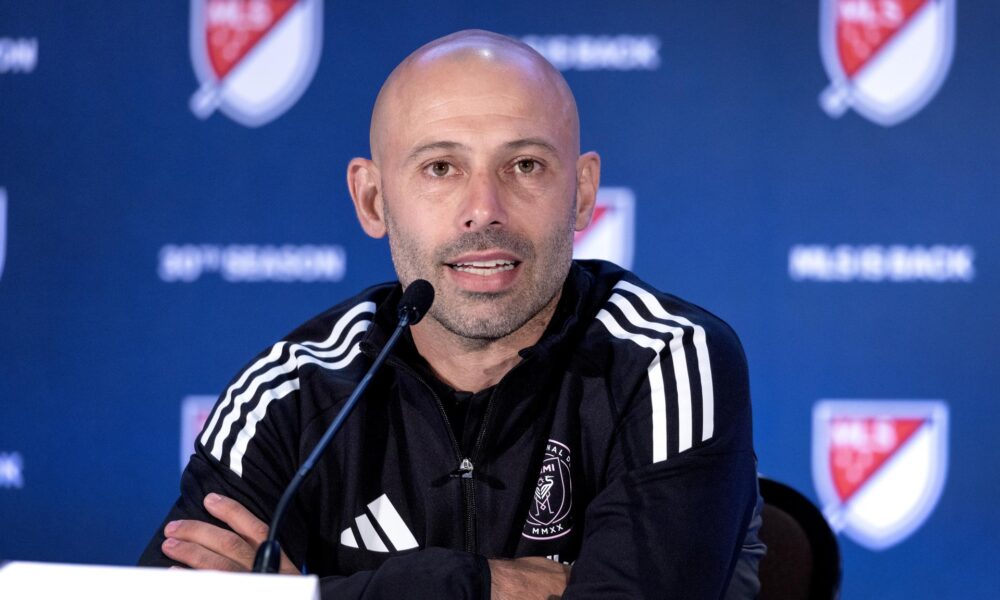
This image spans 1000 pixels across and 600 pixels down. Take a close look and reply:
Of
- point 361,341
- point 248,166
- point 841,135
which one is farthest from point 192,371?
point 841,135

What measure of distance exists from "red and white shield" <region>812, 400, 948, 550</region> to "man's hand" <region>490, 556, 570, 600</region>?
5.25 feet

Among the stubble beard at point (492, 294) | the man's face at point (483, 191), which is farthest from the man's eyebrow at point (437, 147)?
the stubble beard at point (492, 294)

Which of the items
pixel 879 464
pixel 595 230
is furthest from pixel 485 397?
pixel 879 464

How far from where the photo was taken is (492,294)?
179cm

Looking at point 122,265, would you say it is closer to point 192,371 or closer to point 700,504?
point 192,371

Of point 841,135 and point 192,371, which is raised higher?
point 841,135

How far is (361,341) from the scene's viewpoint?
1.85 meters

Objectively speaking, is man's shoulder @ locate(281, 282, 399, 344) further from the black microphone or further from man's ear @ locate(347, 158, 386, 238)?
the black microphone

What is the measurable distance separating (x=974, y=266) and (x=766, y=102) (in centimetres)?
71

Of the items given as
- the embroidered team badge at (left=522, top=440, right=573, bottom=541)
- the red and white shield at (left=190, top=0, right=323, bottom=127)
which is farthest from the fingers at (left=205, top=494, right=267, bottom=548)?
the red and white shield at (left=190, top=0, right=323, bottom=127)

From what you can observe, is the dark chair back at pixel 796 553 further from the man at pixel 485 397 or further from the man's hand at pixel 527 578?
the man's hand at pixel 527 578

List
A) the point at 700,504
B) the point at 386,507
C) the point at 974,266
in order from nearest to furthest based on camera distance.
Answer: the point at 700,504
the point at 386,507
the point at 974,266

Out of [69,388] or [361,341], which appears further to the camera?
[69,388]

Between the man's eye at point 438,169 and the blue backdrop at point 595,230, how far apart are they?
1252mm
